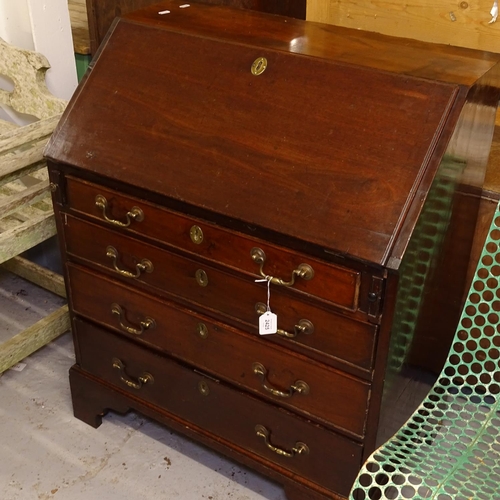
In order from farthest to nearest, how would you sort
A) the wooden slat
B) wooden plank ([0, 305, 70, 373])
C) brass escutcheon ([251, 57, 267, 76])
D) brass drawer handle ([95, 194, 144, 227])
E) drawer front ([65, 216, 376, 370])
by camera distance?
1. the wooden slat
2. wooden plank ([0, 305, 70, 373])
3. brass drawer handle ([95, 194, 144, 227])
4. brass escutcheon ([251, 57, 267, 76])
5. drawer front ([65, 216, 376, 370])

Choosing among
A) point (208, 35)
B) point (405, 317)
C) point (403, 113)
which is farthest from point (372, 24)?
point (405, 317)

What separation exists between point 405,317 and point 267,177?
434 millimetres

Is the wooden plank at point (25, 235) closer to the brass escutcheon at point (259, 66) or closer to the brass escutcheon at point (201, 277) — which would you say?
the brass escutcheon at point (201, 277)

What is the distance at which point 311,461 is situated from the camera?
1801 millimetres

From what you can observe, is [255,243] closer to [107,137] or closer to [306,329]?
[306,329]

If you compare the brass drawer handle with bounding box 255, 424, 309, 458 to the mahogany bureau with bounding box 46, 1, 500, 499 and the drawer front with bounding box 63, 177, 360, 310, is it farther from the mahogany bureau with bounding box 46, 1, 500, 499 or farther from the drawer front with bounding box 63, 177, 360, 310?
the drawer front with bounding box 63, 177, 360, 310

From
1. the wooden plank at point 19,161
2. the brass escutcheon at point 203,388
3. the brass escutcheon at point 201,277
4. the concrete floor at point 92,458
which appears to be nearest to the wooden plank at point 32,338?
the concrete floor at point 92,458

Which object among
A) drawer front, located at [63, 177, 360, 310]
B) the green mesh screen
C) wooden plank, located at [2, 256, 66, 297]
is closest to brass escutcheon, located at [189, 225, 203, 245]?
drawer front, located at [63, 177, 360, 310]

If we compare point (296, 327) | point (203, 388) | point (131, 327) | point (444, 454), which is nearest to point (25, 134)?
point (131, 327)

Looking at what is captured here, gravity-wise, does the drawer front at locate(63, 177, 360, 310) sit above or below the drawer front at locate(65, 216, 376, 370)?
above

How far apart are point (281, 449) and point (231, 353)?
11.4 inches

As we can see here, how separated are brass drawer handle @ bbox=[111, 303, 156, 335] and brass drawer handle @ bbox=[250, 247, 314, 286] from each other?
0.47 meters

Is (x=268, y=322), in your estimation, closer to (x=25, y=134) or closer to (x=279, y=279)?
(x=279, y=279)

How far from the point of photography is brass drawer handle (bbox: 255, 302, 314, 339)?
1.59 m
